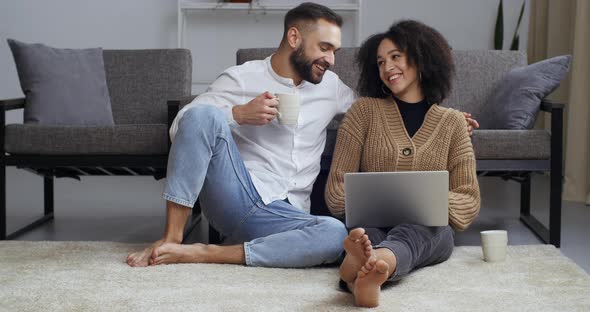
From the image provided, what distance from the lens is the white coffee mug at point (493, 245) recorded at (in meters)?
2.64

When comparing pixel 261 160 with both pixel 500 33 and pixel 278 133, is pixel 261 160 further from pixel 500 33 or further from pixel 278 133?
pixel 500 33

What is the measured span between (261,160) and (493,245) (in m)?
0.81

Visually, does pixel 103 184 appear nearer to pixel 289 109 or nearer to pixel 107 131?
pixel 107 131

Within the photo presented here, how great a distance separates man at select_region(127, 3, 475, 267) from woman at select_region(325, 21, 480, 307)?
0.12 m

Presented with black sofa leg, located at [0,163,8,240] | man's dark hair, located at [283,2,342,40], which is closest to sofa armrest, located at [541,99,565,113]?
man's dark hair, located at [283,2,342,40]

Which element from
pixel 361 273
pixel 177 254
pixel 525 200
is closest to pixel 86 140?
pixel 177 254

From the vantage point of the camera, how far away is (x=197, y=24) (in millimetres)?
6070

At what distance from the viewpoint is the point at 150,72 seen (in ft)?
13.1

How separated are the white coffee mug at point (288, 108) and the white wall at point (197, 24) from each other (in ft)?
11.8

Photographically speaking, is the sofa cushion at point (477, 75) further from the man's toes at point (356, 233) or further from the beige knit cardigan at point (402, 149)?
the man's toes at point (356, 233)

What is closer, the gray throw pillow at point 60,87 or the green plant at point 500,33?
the gray throw pillow at point 60,87

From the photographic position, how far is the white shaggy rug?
210 cm

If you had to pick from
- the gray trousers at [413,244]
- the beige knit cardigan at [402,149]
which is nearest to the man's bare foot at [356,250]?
the gray trousers at [413,244]

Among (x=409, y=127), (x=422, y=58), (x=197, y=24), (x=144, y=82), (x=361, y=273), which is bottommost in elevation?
(x=361, y=273)
